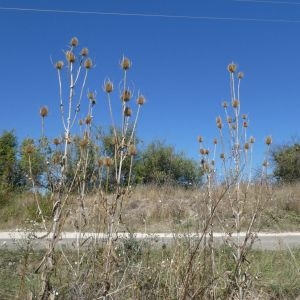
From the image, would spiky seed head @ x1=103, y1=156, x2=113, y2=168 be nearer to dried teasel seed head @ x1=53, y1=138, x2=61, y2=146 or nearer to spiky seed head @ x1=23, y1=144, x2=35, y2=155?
dried teasel seed head @ x1=53, y1=138, x2=61, y2=146

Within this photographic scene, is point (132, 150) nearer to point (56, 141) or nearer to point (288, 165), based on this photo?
point (56, 141)

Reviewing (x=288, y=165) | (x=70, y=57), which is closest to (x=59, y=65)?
(x=70, y=57)

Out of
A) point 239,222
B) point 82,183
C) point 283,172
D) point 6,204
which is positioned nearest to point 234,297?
point 239,222

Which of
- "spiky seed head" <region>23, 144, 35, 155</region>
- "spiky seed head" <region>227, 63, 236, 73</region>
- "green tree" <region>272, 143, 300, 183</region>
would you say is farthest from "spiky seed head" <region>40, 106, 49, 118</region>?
"green tree" <region>272, 143, 300, 183</region>

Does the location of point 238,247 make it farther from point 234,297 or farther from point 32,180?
point 32,180

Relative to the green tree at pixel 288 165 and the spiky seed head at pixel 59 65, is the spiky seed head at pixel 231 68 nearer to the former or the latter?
the spiky seed head at pixel 59 65

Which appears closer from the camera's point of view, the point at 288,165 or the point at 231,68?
the point at 231,68

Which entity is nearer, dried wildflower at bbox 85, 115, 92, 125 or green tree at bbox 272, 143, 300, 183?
dried wildflower at bbox 85, 115, 92, 125

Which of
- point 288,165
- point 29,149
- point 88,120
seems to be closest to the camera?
point 29,149

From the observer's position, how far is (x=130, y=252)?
533 cm

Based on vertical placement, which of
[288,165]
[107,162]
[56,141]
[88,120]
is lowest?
[107,162]

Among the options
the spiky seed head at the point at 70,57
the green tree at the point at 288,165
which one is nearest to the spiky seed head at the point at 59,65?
the spiky seed head at the point at 70,57

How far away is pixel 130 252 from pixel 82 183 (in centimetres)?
261

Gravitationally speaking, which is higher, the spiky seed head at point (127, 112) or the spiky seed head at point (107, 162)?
the spiky seed head at point (127, 112)
